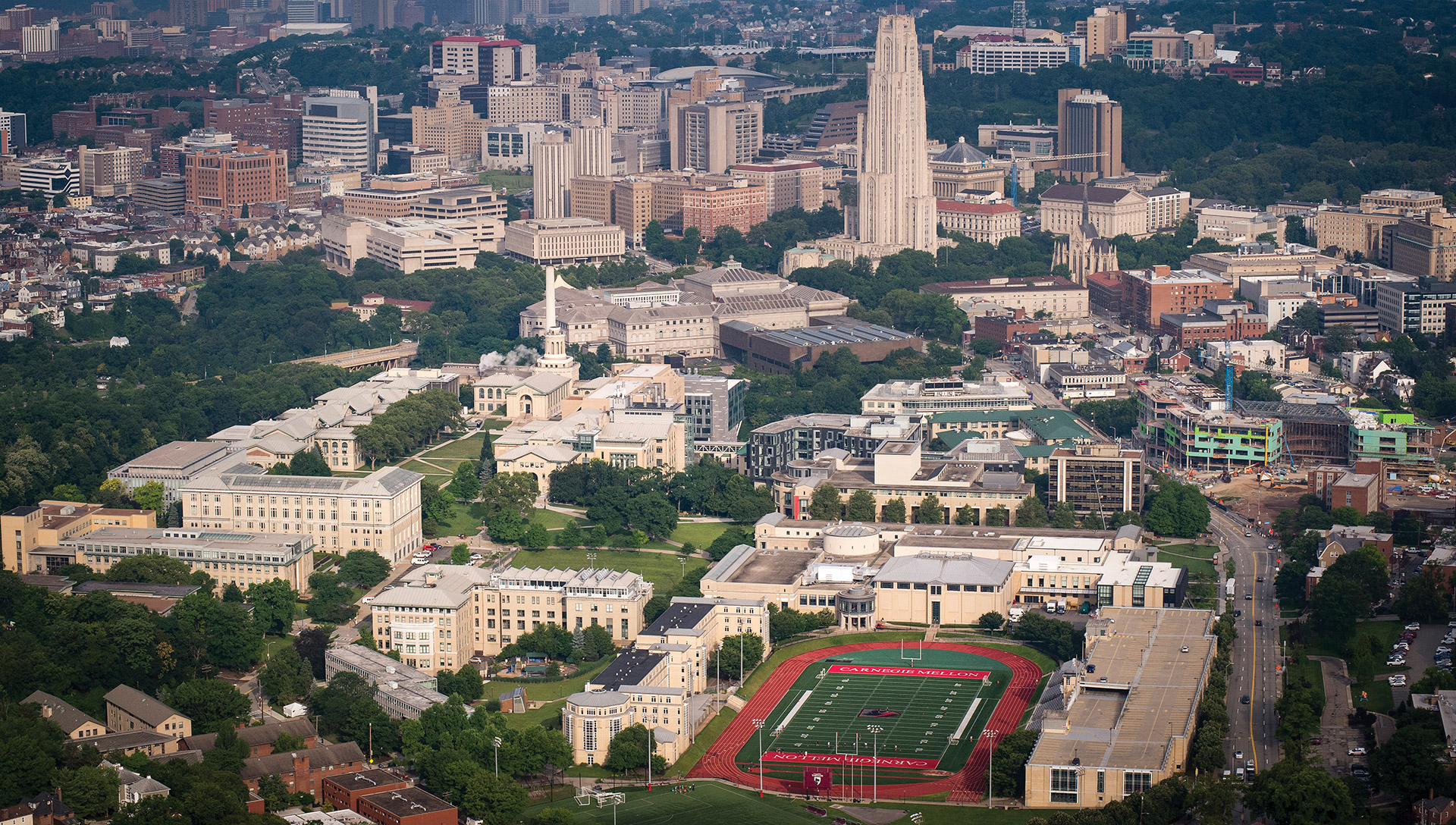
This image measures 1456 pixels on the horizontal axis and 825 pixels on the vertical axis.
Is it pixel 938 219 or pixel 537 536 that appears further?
pixel 938 219

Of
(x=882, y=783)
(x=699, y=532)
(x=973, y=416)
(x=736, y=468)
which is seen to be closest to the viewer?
(x=882, y=783)

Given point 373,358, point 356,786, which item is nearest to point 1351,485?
point 356,786

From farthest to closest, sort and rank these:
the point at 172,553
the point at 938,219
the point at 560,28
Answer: the point at 560,28 < the point at 938,219 < the point at 172,553

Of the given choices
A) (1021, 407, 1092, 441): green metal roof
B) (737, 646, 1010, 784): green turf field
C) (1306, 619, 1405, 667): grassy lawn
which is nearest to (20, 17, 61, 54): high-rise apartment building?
(1021, 407, 1092, 441): green metal roof

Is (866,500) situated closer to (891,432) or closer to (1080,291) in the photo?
(891,432)

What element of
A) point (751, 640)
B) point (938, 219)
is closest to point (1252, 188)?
point (938, 219)

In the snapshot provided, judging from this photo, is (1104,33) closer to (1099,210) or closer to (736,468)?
(1099,210)

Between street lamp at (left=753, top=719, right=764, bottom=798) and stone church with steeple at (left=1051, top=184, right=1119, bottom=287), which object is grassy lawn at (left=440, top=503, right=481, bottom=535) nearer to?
street lamp at (left=753, top=719, right=764, bottom=798)

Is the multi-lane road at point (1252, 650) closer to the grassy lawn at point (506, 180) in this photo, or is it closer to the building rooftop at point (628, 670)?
the building rooftop at point (628, 670)
